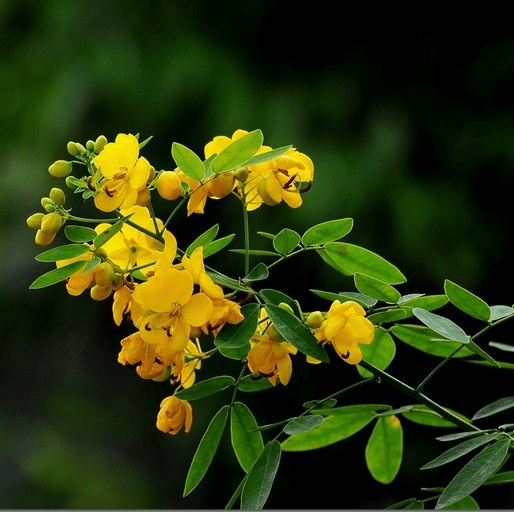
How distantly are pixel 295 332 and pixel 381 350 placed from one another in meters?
0.23

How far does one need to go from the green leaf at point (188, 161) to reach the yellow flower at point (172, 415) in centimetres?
18

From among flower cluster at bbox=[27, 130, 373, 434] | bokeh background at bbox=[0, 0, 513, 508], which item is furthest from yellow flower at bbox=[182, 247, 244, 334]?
bokeh background at bbox=[0, 0, 513, 508]

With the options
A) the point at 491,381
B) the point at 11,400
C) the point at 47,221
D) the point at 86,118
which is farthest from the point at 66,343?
the point at 47,221

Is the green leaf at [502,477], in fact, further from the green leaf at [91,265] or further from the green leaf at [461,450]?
the green leaf at [91,265]

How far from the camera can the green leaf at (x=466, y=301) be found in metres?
0.79

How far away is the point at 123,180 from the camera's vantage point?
0.72 metres

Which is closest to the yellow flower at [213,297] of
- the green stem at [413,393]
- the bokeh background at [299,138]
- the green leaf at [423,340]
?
the green stem at [413,393]

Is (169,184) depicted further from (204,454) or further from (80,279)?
(204,454)

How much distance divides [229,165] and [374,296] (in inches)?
6.4

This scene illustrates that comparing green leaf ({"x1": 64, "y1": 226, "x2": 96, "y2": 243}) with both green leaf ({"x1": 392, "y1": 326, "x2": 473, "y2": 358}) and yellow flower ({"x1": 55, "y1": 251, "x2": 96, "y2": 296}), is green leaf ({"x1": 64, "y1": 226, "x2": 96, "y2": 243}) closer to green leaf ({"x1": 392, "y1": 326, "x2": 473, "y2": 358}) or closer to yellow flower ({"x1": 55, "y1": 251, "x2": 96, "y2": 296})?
yellow flower ({"x1": 55, "y1": 251, "x2": 96, "y2": 296})

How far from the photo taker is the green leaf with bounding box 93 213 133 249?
2.29 feet

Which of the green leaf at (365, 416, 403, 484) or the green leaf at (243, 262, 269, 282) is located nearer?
the green leaf at (243, 262, 269, 282)

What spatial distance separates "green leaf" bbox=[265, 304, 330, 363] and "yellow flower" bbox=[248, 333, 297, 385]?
0.02 metres

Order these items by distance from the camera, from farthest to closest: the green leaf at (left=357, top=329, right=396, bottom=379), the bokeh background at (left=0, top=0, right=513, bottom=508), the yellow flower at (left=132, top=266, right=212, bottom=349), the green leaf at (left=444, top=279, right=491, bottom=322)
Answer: the bokeh background at (left=0, top=0, right=513, bottom=508) < the green leaf at (left=357, top=329, right=396, bottom=379) < the green leaf at (left=444, top=279, right=491, bottom=322) < the yellow flower at (left=132, top=266, right=212, bottom=349)
